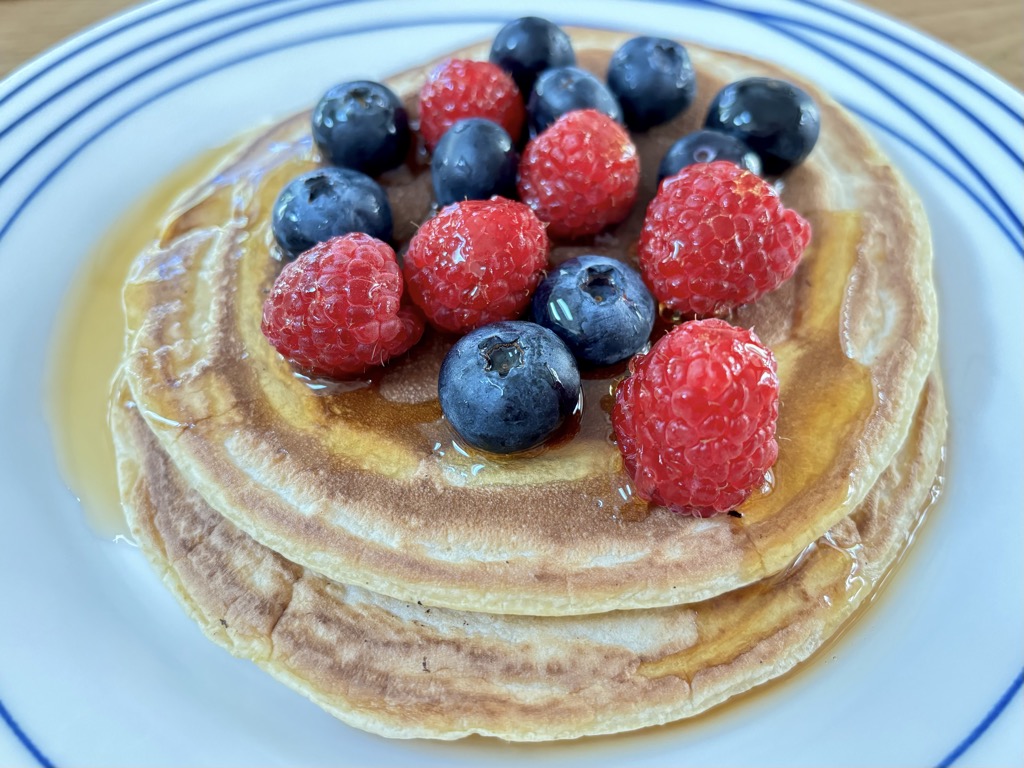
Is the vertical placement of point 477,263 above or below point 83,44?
below

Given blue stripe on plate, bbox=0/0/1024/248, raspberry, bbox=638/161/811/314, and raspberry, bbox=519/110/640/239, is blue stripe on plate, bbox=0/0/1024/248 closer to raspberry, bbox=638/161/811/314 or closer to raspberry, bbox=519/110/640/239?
raspberry, bbox=638/161/811/314

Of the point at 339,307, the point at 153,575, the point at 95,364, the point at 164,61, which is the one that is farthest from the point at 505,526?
the point at 164,61

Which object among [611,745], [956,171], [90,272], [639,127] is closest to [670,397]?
[611,745]

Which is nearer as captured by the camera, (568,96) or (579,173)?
(579,173)

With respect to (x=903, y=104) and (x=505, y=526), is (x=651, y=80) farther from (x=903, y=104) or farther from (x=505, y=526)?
(x=505, y=526)

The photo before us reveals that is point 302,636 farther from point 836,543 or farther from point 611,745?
point 836,543
